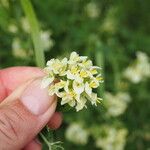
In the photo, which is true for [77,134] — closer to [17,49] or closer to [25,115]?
[17,49]

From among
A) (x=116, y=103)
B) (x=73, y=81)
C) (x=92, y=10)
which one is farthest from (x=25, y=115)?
(x=92, y=10)

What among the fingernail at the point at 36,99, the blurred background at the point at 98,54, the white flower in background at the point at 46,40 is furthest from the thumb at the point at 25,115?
the white flower in background at the point at 46,40

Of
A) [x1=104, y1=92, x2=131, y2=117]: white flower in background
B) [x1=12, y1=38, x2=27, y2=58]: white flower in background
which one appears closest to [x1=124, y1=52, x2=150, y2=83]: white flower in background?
[x1=104, y1=92, x2=131, y2=117]: white flower in background

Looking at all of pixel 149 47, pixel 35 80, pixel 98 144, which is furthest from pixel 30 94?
pixel 149 47

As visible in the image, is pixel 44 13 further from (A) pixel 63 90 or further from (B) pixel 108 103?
(A) pixel 63 90

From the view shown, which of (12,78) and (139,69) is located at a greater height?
(12,78)

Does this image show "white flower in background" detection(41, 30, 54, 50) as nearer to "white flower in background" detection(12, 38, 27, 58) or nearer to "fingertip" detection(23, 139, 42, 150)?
"white flower in background" detection(12, 38, 27, 58)
